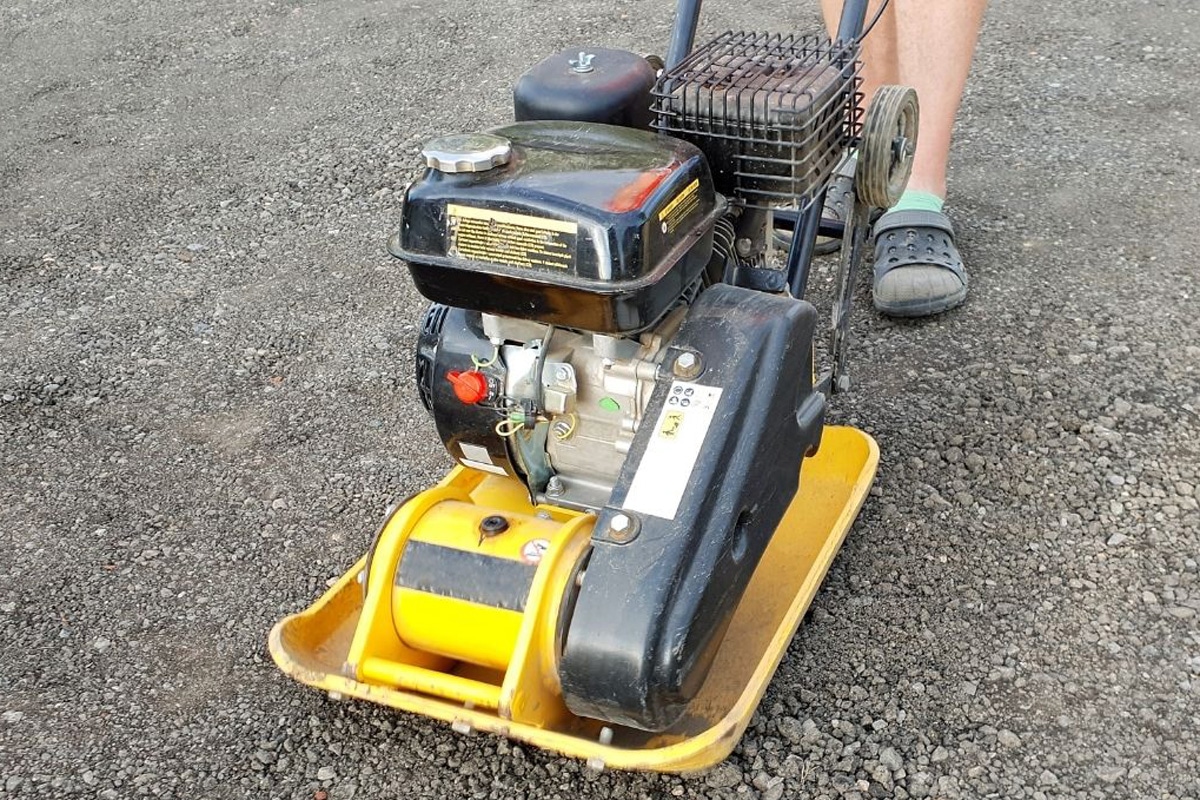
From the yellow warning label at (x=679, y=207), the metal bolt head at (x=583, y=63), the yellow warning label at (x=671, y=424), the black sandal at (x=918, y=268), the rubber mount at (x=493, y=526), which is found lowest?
the black sandal at (x=918, y=268)

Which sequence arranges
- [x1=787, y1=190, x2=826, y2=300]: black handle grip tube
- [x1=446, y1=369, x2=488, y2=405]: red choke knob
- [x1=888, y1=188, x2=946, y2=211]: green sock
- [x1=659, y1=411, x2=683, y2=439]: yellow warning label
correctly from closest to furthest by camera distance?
[x1=659, y1=411, x2=683, y2=439]: yellow warning label, [x1=446, y1=369, x2=488, y2=405]: red choke knob, [x1=787, y1=190, x2=826, y2=300]: black handle grip tube, [x1=888, y1=188, x2=946, y2=211]: green sock

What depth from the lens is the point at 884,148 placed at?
2.00 metres

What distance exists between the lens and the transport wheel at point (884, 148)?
2.00 m

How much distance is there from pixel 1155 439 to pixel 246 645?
1753 millimetres

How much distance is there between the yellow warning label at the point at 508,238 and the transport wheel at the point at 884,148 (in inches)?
26.8

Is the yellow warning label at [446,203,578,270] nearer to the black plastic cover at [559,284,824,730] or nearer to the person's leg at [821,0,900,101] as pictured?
the black plastic cover at [559,284,824,730]

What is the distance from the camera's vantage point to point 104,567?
2.27m

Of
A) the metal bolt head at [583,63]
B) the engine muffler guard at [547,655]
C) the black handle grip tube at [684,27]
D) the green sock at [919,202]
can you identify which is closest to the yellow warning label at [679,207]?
the metal bolt head at [583,63]

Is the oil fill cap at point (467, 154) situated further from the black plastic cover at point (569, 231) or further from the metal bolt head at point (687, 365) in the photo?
the metal bolt head at point (687, 365)

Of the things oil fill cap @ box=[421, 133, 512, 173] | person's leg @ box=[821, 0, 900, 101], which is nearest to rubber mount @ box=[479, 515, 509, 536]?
oil fill cap @ box=[421, 133, 512, 173]

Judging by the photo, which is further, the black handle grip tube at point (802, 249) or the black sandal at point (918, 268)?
the black sandal at point (918, 268)

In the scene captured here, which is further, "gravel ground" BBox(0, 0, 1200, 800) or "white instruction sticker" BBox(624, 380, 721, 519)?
"gravel ground" BBox(0, 0, 1200, 800)

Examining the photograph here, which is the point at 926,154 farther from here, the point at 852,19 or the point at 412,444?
the point at 412,444

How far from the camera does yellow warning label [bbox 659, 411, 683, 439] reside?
1654mm
